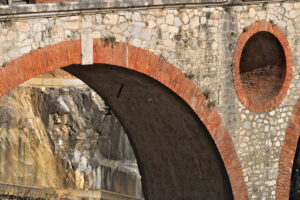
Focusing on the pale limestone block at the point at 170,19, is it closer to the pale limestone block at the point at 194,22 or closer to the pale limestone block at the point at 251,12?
the pale limestone block at the point at 194,22

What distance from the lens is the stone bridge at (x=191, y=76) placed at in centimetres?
1233

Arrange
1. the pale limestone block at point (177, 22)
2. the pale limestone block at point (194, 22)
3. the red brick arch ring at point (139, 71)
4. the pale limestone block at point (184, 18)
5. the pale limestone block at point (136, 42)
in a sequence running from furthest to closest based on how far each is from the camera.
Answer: the pale limestone block at point (194, 22), the pale limestone block at point (184, 18), the pale limestone block at point (177, 22), the pale limestone block at point (136, 42), the red brick arch ring at point (139, 71)

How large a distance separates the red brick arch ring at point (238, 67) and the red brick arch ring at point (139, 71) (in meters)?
0.84

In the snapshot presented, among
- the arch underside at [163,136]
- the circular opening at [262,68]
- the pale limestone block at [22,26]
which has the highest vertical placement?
the pale limestone block at [22,26]

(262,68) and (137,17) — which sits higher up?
(137,17)

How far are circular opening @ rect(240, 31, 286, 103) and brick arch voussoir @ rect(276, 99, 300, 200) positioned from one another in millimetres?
792

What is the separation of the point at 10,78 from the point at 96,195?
18.1 m

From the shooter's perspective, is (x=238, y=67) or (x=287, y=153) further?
(x=287, y=153)

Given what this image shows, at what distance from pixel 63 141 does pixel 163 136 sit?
13574mm

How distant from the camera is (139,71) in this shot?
1318 cm

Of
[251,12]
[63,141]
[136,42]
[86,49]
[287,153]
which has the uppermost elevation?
[251,12]

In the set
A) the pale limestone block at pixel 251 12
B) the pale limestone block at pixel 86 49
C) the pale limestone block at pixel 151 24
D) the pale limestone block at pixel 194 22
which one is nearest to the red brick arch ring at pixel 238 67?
the pale limestone block at pixel 251 12

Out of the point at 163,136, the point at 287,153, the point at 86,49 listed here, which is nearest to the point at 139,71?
the point at 86,49

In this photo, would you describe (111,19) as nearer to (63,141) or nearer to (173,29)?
(173,29)
